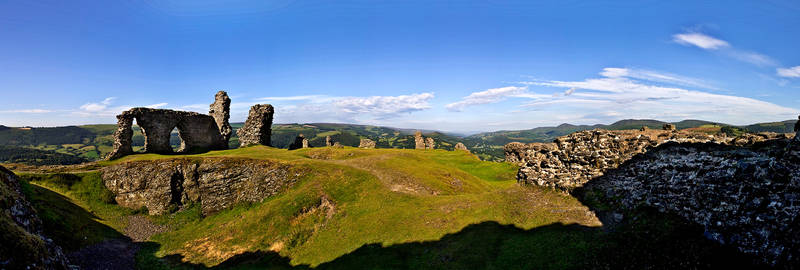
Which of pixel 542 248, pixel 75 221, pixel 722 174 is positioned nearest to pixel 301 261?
pixel 542 248

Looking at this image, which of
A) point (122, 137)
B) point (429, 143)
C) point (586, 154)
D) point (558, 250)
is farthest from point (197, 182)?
point (429, 143)

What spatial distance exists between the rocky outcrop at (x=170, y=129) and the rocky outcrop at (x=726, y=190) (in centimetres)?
6242

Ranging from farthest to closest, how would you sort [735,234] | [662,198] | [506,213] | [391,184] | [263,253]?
[391,184] → [263,253] → [506,213] → [662,198] → [735,234]

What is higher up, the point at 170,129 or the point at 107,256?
the point at 170,129

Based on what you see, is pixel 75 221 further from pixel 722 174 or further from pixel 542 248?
pixel 722 174

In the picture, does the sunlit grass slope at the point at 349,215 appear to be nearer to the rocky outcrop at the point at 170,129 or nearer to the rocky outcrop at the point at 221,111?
the rocky outcrop at the point at 170,129

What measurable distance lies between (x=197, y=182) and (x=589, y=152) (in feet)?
142

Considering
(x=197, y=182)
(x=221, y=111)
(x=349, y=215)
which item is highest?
(x=221, y=111)

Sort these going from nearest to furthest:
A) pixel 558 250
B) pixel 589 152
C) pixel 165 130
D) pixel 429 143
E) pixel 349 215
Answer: pixel 558 250 < pixel 589 152 < pixel 349 215 < pixel 165 130 < pixel 429 143

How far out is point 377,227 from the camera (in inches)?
955

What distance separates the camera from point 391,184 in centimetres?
3300

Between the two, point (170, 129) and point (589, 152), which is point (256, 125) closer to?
point (170, 129)

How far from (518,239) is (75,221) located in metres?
38.7

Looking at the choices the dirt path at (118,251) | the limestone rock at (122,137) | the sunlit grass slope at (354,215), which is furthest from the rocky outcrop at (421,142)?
the limestone rock at (122,137)
